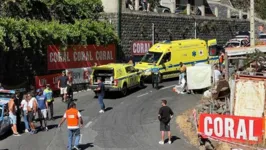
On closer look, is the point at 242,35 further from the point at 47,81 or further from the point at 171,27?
the point at 47,81

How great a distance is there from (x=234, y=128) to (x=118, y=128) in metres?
5.74

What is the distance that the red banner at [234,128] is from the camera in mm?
14742

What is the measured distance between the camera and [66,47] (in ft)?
98.0

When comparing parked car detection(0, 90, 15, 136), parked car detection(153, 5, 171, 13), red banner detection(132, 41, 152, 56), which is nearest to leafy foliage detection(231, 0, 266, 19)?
parked car detection(153, 5, 171, 13)

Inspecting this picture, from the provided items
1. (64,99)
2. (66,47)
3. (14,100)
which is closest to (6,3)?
(66,47)

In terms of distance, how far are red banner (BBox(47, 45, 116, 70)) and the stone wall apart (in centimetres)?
268

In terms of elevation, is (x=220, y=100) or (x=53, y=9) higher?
(x=53, y=9)

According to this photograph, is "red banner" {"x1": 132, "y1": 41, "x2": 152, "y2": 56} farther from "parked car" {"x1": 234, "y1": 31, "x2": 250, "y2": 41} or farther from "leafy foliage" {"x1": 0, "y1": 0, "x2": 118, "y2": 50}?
"parked car" {"x1": 234, "y1": 31, "x2": 250, "y2": 41}

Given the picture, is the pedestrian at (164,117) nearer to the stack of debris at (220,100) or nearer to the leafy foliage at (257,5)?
the stack of debris at (220,100)

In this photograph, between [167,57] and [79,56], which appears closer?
[79,56]

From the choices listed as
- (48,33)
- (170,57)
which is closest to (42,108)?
(48,33)

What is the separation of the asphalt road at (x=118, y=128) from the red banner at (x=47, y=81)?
1836 mm

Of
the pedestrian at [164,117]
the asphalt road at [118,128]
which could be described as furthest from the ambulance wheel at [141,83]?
the pedestrian at [164,117]

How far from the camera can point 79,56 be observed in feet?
103
